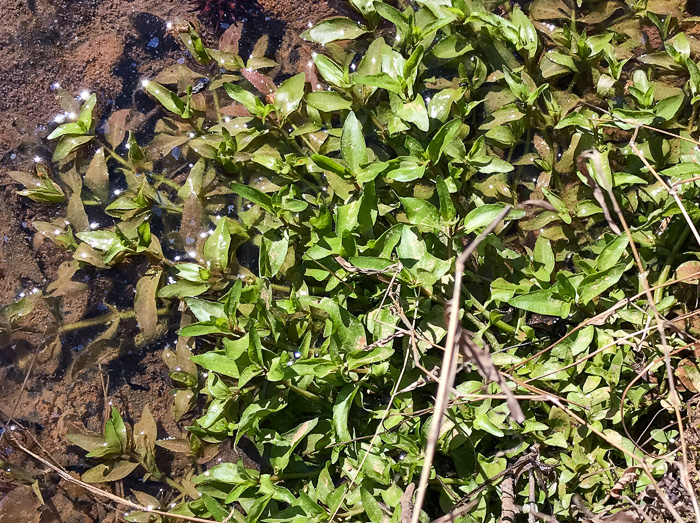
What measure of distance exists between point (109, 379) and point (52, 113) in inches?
46.9

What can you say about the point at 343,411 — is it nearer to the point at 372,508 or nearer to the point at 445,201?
the point at 372,508

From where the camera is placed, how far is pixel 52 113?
2.71 meters

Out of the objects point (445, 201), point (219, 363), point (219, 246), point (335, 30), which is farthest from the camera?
point (335, 30)

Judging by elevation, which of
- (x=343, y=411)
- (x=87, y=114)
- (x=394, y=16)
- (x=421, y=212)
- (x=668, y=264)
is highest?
(x=394, y=16)

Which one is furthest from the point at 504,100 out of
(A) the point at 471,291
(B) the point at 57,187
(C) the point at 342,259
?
(B) the point at 57,187

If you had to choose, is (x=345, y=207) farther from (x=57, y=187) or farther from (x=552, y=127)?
(x=57, y=187)

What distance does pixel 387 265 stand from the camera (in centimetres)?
209

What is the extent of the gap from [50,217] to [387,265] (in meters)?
1.54

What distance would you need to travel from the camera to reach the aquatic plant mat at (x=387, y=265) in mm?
2150

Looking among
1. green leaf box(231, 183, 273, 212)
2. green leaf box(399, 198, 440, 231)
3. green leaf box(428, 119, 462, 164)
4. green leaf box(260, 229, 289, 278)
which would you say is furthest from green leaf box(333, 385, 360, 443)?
green leaf box(428, 119, 462, 164)

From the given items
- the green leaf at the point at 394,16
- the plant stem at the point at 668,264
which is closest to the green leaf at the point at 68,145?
the green leaf at the point at 394,16

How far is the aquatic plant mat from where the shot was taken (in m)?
2.15

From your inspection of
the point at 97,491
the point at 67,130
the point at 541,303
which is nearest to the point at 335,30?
the point at 67,130

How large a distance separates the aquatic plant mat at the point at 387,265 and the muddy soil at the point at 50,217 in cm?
3
